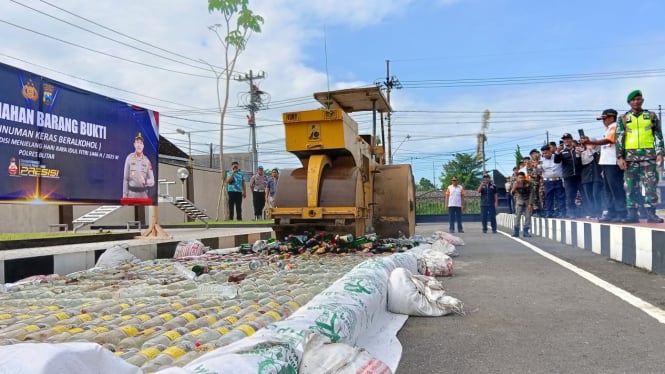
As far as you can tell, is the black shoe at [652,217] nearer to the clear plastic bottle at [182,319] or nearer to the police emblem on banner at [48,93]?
the clear plastic bottle at [182,319]

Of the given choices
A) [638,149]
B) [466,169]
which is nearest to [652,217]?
[638,149]

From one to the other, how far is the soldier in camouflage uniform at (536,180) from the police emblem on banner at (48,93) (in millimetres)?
11130

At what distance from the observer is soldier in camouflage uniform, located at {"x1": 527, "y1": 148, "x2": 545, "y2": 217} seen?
13094 millimetres

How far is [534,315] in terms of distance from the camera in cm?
350

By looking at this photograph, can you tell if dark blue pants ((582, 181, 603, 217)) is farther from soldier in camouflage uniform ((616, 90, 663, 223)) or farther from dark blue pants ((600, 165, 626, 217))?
soldier in camouflage uniform ((616, 90, 663, 223))

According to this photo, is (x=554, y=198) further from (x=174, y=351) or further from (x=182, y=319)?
(x=174, y=351)

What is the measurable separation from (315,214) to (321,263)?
1508mm

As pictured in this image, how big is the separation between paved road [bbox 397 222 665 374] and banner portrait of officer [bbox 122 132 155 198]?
504cm

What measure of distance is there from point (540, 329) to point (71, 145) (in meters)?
5.99

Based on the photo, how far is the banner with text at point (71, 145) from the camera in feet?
18.4

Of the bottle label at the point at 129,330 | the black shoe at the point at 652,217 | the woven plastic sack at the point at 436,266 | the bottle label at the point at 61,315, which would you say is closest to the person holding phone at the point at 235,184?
the woven plastic sack at the point at 436,266

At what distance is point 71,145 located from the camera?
6.46 m

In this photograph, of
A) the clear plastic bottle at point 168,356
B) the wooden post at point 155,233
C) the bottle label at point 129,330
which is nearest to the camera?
the clear plastic bottle at point 168,356

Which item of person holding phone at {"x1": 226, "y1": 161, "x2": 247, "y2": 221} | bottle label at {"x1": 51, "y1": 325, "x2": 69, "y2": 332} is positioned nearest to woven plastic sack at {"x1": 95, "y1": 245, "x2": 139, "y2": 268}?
bottle label at {"x1": 51, "y1": 325, "x2": 69, "y2": 332}
